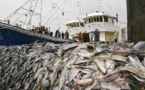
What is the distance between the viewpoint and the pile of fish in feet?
10.6

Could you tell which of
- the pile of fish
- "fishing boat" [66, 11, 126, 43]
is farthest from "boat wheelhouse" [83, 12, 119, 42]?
the pile of fish

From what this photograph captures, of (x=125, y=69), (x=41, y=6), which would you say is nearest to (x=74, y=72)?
(x=125, y=69)

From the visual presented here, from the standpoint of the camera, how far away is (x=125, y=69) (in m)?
3.28

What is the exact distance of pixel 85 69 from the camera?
371 centimetres

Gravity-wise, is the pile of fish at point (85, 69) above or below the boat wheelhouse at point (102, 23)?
below

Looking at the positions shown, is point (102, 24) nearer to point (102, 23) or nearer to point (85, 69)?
point (102, 23)

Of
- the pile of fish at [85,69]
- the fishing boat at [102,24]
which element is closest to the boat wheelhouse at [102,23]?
the fishing boat at [102,24]

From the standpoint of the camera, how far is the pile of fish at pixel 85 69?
322 centimetres

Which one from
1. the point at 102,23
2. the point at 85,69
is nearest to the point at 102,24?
the point at 102,23

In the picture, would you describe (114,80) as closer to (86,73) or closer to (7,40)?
(86,73)

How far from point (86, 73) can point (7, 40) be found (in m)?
16.6

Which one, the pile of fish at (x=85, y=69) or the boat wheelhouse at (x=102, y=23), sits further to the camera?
the boat wheelhouse at (x=102, y=23)

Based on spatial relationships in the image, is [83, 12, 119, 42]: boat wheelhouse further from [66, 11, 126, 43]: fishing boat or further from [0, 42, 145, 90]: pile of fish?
[0, 42, 145, 90]: pile of fish

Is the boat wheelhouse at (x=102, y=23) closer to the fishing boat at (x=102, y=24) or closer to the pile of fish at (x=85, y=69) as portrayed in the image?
the fishing boat at (x=102, y=24)
